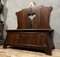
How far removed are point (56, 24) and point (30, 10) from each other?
18.8 inches

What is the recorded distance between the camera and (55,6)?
1718mm

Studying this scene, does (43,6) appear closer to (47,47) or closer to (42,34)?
(42,34)

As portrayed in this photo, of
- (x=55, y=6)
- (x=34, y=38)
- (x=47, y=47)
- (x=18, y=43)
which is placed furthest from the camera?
(x=55, y=6)

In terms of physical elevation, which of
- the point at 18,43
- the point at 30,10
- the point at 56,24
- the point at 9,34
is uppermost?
the point at 30,10

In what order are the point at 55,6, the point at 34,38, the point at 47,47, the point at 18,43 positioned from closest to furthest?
1. the point at 47,47
2. the point at 34,38
3. the point at 18,43
4. the point at 55,6

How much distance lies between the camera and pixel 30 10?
1.84m

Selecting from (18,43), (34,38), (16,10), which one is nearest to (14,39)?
(18,43)

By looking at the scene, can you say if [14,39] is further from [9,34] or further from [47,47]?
[47,47]

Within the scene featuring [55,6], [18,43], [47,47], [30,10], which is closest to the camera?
[47,47]

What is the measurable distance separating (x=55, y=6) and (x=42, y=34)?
56cm

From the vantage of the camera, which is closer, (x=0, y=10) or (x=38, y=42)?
(x=38, y=42)

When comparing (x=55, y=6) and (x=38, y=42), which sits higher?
(x=55, y=6)

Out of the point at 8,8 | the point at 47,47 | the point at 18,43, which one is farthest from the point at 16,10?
the point at 47,47

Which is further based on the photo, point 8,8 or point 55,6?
point 8,8
